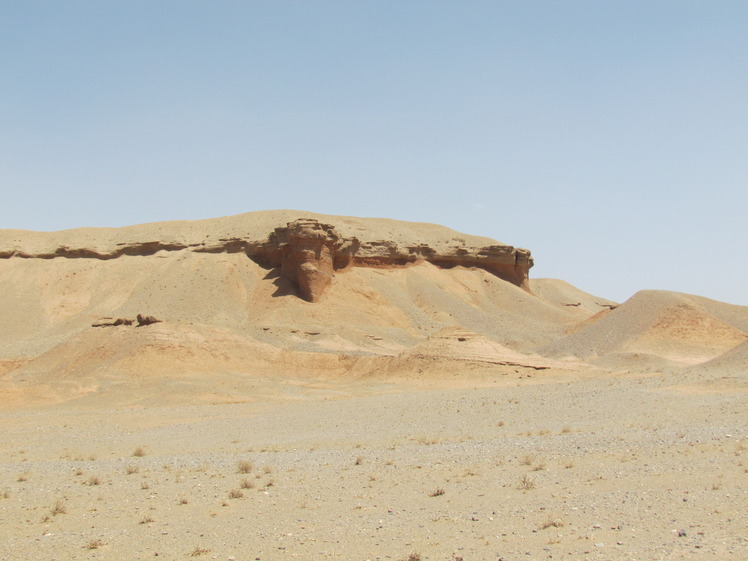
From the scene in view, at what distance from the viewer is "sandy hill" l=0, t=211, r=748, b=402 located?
36.3m

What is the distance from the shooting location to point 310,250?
5666cm

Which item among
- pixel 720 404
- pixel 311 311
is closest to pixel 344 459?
pixel 720 404

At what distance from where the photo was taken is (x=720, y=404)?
20.4m

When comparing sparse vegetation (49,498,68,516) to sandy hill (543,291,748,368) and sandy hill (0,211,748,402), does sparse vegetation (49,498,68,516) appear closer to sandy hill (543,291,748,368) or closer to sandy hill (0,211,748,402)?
sandy hill (0,211,748,402)

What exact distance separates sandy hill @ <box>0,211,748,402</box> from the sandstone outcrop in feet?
0.45

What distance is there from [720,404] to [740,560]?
14.4m

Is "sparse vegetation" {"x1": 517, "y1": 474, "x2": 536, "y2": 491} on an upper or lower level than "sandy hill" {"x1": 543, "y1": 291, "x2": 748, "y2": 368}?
lower

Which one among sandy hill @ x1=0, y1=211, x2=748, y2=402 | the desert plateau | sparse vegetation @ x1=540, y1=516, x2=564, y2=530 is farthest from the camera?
sandy hill @ x1=0, y1=211, x2=748, y2=402

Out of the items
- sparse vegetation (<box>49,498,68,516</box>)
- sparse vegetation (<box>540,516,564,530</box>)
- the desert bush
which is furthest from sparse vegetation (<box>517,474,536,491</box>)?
sparse vegetation (<box>49,498,68,516</box>)

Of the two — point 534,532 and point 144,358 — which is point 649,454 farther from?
point 144,358

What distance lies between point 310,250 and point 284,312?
6.32 meters

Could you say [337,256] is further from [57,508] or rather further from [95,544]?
[95,544]

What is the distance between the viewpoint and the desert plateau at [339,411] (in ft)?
30.5

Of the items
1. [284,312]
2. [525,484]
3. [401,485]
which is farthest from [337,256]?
[525,484]
